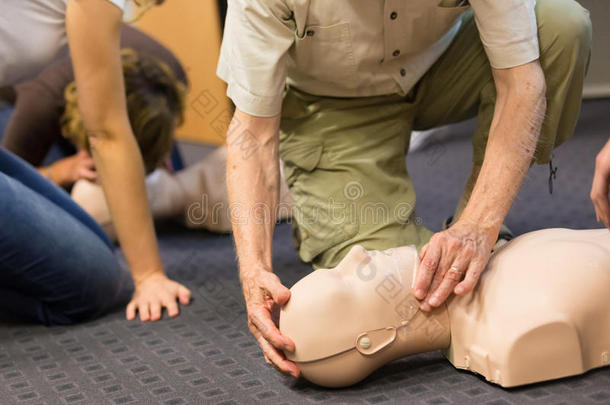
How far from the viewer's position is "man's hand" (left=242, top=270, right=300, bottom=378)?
1030mm

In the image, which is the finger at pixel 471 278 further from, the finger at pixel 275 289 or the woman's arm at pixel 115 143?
the woman's arm at pixel 115 143

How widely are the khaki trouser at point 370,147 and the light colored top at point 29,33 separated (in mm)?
460

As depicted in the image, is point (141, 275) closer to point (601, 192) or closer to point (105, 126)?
point (105, 126)

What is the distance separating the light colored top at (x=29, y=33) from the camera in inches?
59.9

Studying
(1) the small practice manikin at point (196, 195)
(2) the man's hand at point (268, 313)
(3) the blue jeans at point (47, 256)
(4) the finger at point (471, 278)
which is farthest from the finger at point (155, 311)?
(4) the finger at point (471, 278)

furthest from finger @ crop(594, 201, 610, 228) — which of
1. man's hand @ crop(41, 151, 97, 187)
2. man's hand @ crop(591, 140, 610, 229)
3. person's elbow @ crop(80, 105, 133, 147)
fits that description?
man's hand @ crop(41, 151, 97, 187)

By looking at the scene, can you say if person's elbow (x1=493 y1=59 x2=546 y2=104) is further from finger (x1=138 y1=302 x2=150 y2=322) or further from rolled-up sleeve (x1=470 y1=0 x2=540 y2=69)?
finger (x1=138 y1=302 x2=150 y2=322)

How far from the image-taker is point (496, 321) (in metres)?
1.00

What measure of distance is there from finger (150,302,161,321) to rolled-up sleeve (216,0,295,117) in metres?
0.50

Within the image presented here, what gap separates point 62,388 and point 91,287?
324 millimetres

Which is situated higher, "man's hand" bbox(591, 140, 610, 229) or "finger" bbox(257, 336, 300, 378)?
"man's hand" bbox(591, 140, 610, 229)

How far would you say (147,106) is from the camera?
197 cm

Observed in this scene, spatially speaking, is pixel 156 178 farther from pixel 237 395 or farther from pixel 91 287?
pixel 237 395

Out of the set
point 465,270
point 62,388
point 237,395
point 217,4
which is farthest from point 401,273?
point 217,4
